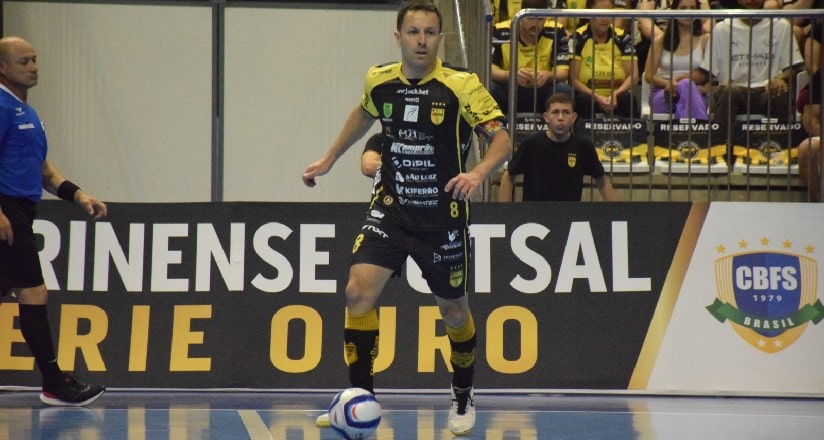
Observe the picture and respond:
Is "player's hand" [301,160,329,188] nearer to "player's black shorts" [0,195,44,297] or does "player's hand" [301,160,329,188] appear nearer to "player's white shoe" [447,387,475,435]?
"player's white shoe" [447,387,475,435]

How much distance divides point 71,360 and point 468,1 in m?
5.18

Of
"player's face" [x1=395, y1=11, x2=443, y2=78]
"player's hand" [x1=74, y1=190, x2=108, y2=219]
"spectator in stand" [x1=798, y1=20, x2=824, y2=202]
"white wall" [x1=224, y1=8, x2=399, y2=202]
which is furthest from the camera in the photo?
"white wall" [x1=224, y1=8, x2=399, y2=202]

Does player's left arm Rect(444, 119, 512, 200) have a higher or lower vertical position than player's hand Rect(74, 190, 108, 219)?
higher

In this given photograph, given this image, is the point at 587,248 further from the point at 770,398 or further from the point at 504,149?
the point at 504,149

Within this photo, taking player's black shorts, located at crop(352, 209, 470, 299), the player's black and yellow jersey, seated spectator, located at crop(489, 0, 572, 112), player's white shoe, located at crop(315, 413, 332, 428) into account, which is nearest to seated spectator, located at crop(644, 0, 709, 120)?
seated spectator, located at crop(489, 0, 572, 112)

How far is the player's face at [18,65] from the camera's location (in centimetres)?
764

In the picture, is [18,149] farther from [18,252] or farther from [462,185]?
[462,185]

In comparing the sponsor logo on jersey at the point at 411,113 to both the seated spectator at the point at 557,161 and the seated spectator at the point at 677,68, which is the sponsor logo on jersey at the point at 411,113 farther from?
the seated spectator at the point at 677,68

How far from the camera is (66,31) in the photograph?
1141 cm

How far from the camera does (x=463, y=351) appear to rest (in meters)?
6.61

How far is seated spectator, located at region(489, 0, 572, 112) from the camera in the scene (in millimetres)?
10469

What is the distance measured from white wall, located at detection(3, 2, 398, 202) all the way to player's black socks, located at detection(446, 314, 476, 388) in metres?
5.13

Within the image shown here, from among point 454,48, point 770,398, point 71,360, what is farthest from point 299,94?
point 770,398

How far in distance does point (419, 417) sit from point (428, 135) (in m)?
1.87
